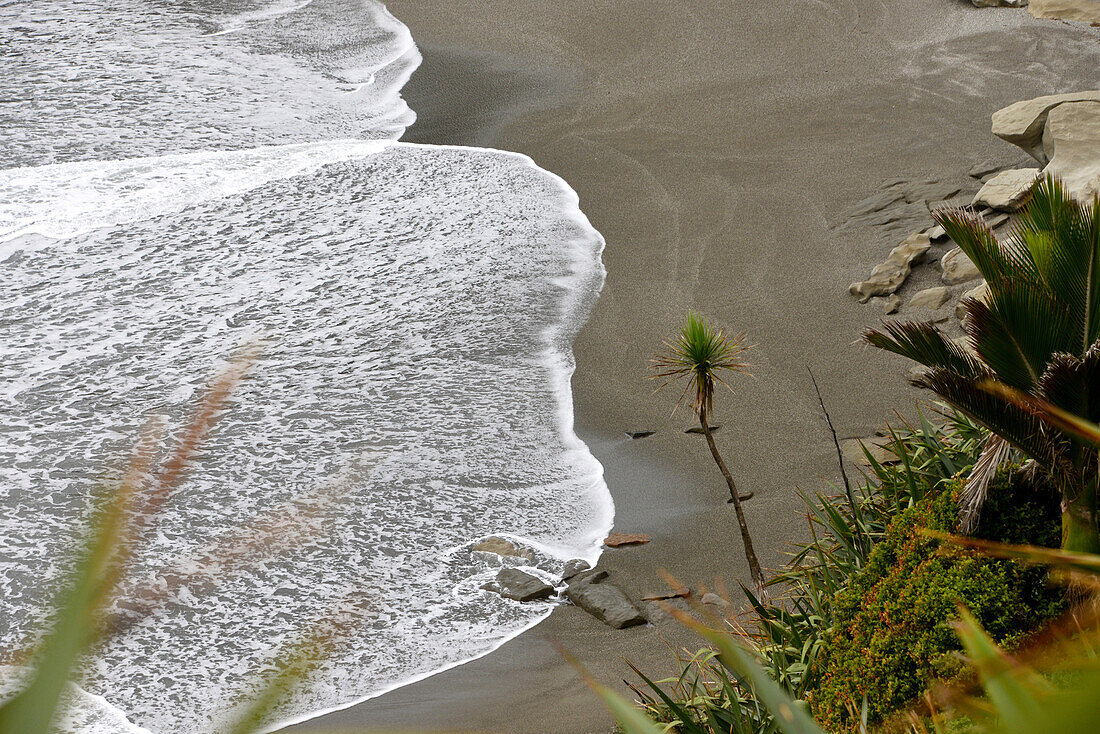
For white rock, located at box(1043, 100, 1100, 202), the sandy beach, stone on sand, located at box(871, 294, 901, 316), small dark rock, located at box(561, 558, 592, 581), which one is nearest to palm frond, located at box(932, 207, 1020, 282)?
the sandy beach

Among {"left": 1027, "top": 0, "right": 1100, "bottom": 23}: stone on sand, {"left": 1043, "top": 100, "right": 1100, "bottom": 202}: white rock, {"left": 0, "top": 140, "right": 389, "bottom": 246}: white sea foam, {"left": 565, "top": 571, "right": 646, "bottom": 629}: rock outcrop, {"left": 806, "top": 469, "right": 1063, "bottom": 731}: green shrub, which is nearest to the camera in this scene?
{"left": 806, "top": 469, "right": 1063, "bottom": 731}: green shrub

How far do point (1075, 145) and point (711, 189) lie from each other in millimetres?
3209

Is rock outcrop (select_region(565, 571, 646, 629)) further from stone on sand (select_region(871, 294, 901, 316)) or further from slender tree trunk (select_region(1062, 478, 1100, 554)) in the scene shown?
stone on sand (select_region(871, 294, 901, 316))

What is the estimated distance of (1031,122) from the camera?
26.1 feet

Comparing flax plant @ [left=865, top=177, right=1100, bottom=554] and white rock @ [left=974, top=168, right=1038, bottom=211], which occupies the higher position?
flax plant @ [left=865, top=177, right=1100, bottom=554]

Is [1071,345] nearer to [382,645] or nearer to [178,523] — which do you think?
[382,645]

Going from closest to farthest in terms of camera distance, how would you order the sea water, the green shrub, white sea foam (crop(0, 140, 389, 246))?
1. the green shrub
2. the sea water
3. white sea foam (crop(0, 140, 389, 246))

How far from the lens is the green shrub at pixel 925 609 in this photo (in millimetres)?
3344

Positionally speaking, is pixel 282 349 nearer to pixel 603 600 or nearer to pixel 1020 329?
pixel 603 600

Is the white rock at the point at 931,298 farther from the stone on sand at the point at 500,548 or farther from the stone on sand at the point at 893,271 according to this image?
the stone on sand at the point at 500,548

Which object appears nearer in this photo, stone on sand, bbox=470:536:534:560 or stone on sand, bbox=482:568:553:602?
stone on sand, bbox=482:568:553:602

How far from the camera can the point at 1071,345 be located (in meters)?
3.57

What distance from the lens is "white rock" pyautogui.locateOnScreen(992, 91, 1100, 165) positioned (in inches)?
312

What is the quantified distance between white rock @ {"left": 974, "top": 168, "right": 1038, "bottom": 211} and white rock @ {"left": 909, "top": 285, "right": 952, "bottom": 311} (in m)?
0.96
